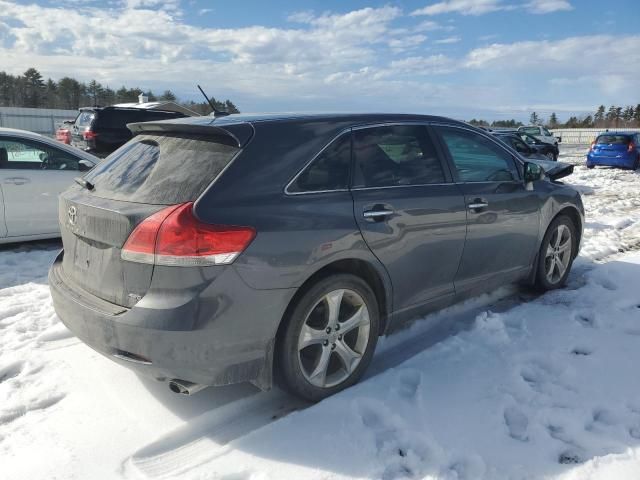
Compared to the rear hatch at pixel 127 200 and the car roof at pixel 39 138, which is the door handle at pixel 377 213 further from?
the car roof at pixel 39 138

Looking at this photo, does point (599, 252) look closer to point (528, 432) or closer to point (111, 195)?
point (528, 432)

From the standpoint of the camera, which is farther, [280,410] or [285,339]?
[280,410]

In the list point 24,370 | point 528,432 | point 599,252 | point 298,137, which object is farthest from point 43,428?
point 599,252

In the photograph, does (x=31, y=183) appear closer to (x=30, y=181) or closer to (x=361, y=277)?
(x=30, y=181)

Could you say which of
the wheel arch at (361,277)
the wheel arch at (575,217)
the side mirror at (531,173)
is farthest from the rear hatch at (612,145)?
the wheel arch at (361,277)

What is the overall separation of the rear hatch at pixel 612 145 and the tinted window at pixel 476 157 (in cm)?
1857

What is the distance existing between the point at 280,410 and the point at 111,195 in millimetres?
1581

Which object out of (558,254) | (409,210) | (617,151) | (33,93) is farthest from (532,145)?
(33,93)

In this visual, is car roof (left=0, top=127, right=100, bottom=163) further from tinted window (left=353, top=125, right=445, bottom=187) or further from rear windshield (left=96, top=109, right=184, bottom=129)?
rear windshield (left=96, top=109, right=184, bottom=129)

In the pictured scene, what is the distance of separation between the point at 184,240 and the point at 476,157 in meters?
2.65

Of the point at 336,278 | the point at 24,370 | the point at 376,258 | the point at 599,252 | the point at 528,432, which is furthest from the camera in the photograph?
the point at 599,252

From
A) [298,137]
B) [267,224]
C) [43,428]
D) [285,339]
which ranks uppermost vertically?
[298,137]

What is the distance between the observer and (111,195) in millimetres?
3051

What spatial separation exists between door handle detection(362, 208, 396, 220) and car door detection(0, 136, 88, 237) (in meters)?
4.99
